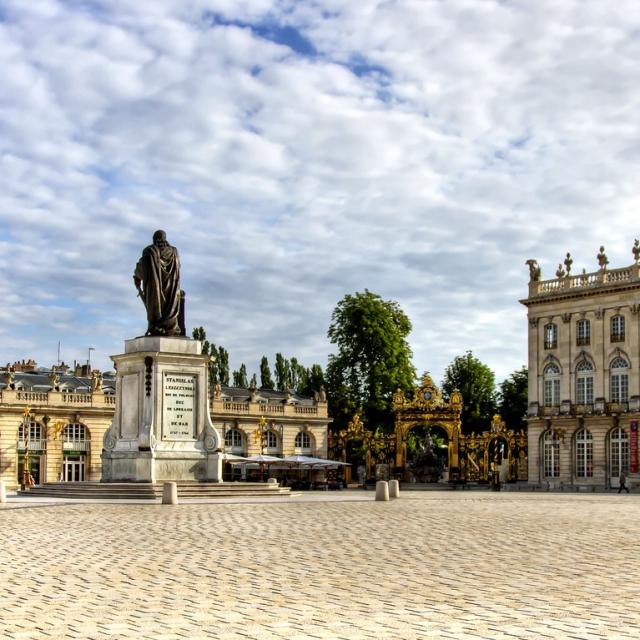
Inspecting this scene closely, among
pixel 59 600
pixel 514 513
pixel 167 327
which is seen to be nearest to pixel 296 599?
pixel 59 600

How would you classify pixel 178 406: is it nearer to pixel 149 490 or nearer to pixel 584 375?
pixel 149 490

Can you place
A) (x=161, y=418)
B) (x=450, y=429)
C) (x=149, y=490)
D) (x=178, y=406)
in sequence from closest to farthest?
(x=149, y=490)
(x=161, y=418)
(x=178, y=406)
(x=450, y=429)

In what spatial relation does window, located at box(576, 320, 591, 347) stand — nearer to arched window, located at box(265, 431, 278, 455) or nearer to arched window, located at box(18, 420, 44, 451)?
arched window, located at box(265, 431, 278, 455)

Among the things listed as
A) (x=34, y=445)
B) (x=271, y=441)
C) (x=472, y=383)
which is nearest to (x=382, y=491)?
(x=34, y=445)

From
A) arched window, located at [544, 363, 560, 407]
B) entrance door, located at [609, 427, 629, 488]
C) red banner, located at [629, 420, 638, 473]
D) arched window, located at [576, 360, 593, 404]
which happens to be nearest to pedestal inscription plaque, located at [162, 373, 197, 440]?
red banner, located at [629, 420, 638, 473]

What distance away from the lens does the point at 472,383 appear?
324 ft

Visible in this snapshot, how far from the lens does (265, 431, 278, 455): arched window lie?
7994cm

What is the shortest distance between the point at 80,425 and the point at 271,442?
14569 millimetres

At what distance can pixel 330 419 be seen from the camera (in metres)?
81.8

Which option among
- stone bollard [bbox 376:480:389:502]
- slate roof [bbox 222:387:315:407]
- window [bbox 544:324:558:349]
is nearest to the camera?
stone bollard [bbox 376:480:389:502]

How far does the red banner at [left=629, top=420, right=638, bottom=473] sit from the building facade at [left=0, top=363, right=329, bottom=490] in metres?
21.3

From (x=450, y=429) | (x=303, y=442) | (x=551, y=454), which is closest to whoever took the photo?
(x=450, y=429)

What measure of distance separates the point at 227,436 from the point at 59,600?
6700 cm

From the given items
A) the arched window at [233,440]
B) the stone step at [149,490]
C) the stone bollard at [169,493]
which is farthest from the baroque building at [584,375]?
the stone bollard at [169,493]
